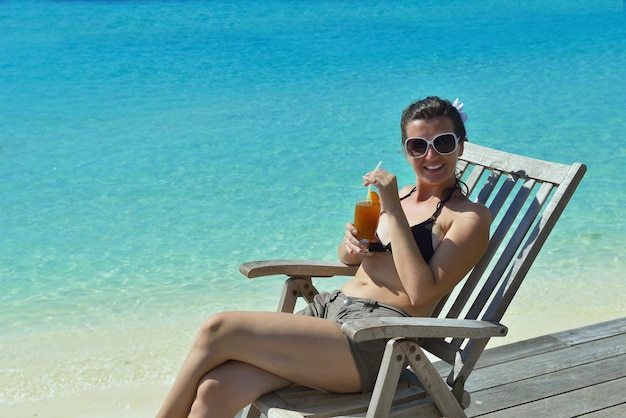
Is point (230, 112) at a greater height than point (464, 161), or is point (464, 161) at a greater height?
point (464, 161)

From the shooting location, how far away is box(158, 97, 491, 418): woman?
275cm

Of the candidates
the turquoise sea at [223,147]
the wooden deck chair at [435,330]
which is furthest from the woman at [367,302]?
the turquoise sea at [223,147]

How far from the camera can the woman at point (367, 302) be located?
108 inches

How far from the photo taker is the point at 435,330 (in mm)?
2635

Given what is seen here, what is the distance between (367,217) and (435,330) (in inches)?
21.1

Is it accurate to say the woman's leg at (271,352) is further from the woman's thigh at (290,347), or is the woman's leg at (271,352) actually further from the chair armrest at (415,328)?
the chair armrest at (415,328)

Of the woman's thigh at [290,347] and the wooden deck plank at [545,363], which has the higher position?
the woman's thigh at [290,347]

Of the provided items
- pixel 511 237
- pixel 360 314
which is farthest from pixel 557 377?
pixel 360 314

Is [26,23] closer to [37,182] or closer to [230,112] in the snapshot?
[230,112]

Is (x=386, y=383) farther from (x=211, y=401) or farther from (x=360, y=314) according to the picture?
(x=211, y=401)

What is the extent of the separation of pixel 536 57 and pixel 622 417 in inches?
488

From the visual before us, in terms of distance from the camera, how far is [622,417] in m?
3.36

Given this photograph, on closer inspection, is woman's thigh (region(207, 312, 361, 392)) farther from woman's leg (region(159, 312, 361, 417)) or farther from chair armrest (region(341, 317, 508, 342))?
chair armrest (region(341, 317, 508, 342))

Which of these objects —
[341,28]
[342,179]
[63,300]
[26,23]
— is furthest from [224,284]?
[26,23]
